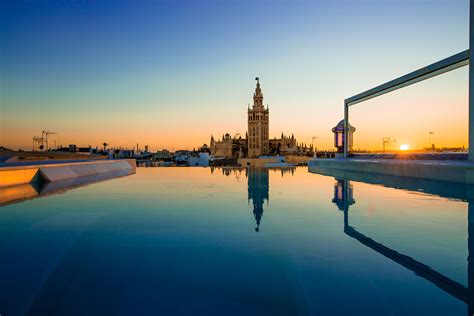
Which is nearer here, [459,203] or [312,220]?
[312,220]

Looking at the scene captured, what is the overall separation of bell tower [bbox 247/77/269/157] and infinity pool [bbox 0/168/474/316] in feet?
411

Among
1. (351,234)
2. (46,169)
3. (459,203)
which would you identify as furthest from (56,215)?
(459,203)

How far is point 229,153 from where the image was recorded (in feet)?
513

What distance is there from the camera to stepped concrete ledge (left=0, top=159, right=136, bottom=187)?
9.77 m

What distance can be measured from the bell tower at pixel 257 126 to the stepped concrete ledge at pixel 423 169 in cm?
11417

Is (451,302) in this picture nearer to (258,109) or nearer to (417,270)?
(417,270)

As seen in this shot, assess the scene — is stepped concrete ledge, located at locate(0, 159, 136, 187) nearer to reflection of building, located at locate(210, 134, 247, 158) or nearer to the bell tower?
the bell tower

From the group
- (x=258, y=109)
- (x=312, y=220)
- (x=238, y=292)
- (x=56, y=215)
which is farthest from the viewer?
(x=258, y=109)

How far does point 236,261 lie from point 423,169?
11300mm

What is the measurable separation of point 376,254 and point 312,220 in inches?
68.6

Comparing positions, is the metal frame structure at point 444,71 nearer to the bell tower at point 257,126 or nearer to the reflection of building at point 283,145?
the bell tower at point 257,126

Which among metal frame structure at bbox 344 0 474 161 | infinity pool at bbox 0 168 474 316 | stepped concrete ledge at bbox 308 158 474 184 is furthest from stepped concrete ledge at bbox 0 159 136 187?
metal frame structure at bbox 344 0 474 161

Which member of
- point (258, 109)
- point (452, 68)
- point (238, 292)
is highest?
point (258, 109)

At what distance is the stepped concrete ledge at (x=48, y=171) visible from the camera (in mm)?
9766
